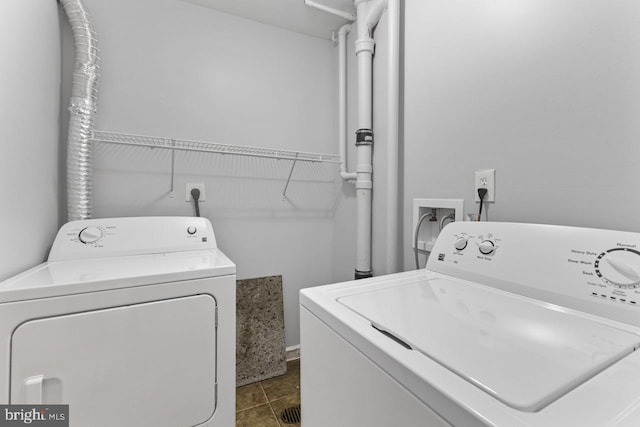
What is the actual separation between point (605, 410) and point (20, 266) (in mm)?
1762

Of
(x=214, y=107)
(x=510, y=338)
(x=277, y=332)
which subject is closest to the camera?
(x=510, y=338)

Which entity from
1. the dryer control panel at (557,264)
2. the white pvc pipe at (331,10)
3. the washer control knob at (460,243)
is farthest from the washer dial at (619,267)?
the white pvc pipe at (331,10)

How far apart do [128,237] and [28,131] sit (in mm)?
606

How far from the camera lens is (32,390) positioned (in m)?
0.90

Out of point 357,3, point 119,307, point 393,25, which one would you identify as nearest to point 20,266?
point 119,307

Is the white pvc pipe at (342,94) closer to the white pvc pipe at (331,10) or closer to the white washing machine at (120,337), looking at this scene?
the white pvc pipe at (331,10)

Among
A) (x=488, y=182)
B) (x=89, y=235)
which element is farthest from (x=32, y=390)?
(x=488, y=182)

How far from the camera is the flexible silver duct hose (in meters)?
1.47

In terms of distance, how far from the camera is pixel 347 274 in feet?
7.07

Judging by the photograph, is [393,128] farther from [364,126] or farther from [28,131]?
[28,131]

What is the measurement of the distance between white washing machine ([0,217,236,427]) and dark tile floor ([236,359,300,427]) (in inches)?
17.1

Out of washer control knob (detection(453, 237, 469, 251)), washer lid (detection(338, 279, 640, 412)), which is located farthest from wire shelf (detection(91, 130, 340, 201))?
washer lid (detection(338, 279, 640, 412))

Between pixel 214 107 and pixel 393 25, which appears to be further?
pixel 214 107

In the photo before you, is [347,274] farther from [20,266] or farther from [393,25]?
[20,266]
